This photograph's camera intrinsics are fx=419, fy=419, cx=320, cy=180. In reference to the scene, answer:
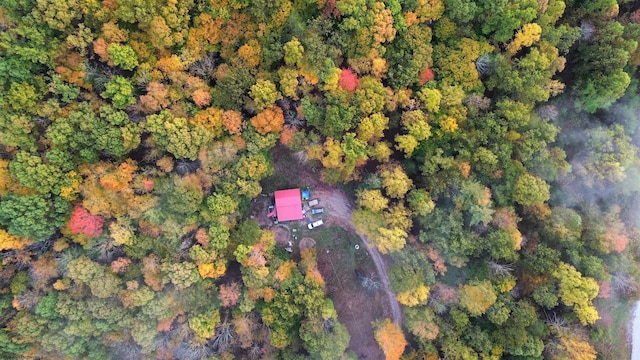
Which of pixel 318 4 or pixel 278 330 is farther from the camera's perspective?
pixel 278 330

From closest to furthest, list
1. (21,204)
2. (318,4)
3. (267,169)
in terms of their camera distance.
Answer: (21,204) < (318,4) < (267,169)

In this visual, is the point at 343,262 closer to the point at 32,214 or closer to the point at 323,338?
the point at 323,338

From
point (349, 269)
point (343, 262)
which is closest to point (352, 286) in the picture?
point (349, 269)

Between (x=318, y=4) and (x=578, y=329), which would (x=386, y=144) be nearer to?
(x=318, y=4)

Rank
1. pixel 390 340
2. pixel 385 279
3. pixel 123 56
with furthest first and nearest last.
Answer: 1. pixel 385 279
2. pixel 390 340
3. pixel 123 56

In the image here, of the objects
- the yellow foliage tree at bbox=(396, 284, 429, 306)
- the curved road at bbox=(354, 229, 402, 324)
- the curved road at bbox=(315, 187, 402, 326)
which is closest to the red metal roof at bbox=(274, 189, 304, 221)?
the curved road at bbox=(315, 187, 402, 326)

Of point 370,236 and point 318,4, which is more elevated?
point 318,4

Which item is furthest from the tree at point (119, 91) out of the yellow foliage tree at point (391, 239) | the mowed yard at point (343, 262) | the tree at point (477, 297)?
the tree at point (477, 297)

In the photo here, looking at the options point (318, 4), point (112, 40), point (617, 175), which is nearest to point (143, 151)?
point (112, 40)
